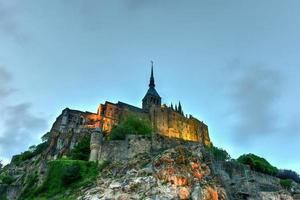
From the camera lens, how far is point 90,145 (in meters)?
37.9

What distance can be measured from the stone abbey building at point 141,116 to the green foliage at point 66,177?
21072 mm

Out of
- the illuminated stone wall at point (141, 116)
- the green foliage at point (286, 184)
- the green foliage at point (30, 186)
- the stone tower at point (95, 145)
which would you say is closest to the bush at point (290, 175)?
the green foliage at point (286, 184)

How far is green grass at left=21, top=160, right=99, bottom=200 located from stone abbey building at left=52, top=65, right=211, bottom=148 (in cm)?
2100

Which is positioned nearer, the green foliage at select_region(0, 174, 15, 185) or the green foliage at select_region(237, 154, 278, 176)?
the green foliage at select_region(0, 174, 15, 185)

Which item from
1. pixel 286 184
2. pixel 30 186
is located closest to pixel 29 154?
pixel 30 186

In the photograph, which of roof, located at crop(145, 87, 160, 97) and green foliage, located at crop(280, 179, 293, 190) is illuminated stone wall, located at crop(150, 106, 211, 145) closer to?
roof, located at crop(145, 87, 160, 97)

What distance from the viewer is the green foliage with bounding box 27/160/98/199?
1321 inches

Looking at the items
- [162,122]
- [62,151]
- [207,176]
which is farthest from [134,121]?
[162,122]

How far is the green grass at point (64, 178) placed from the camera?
3338 centimetres

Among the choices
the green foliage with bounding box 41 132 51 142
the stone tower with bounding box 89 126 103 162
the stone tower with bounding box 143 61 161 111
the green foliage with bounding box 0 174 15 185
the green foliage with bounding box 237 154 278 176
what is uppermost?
the stone tower with bounding box 143 61 161 111

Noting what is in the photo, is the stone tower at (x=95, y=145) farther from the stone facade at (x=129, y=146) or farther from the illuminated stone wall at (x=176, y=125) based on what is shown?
the illuminated stone wall at (x=176, y=125)

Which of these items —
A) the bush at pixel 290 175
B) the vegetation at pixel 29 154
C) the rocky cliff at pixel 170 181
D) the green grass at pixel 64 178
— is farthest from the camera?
the vegetation at pixel 29 154

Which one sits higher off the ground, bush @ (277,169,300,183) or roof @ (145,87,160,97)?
roof @ (145,87,160,97)

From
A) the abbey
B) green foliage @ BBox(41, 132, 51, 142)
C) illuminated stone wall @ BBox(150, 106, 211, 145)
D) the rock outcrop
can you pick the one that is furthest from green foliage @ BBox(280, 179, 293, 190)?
green foliage @ BBox(41, 132, 51, 142)
